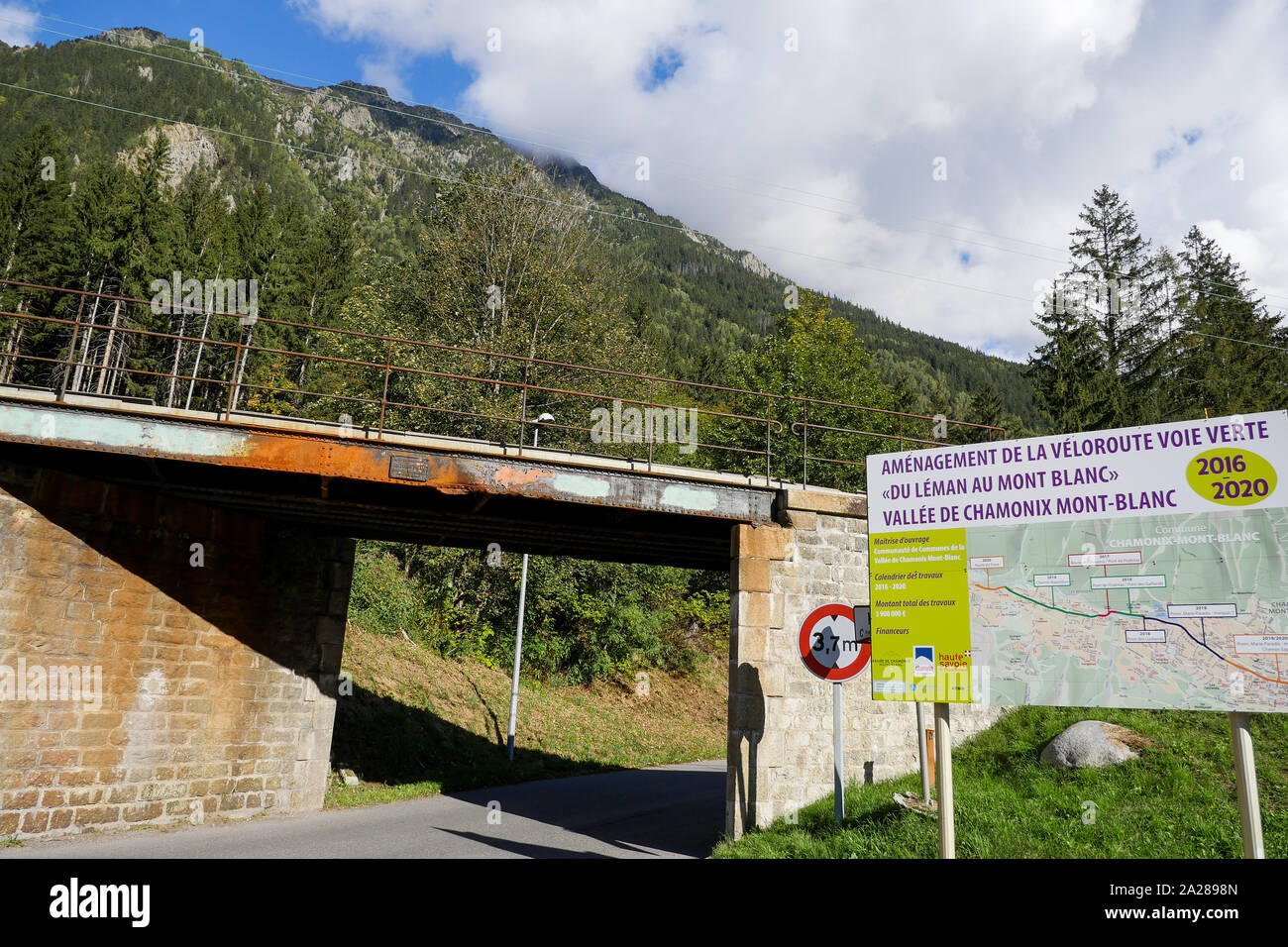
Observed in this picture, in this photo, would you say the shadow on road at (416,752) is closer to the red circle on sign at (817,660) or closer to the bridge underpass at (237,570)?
the bridge underpass at (237,570)

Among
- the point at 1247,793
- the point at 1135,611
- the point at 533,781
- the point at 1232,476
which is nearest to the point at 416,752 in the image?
the point at 533,781

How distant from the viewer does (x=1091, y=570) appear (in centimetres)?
607

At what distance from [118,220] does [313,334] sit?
1125 cm

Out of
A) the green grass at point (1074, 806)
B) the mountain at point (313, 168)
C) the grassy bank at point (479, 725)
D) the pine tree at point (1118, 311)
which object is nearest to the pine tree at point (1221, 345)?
the pine tree at point (1118, 311)

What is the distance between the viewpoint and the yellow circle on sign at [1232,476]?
551 centimetres

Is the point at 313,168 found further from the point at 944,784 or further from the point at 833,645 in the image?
the point at 944,784

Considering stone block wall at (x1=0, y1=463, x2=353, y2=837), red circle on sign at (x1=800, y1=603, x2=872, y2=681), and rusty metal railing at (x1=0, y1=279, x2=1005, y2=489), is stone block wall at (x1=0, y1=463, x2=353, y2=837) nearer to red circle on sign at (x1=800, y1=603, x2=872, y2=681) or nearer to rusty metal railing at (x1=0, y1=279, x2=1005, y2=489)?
rusty metal railing at (x1=0, y1=279, x2=1005, y2=489)

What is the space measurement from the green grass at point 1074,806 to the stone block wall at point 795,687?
342 millimetres

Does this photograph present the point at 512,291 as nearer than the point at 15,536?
No

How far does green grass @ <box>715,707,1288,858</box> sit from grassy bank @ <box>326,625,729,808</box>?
28.8ft

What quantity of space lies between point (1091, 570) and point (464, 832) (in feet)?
28.3

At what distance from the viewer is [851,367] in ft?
121
